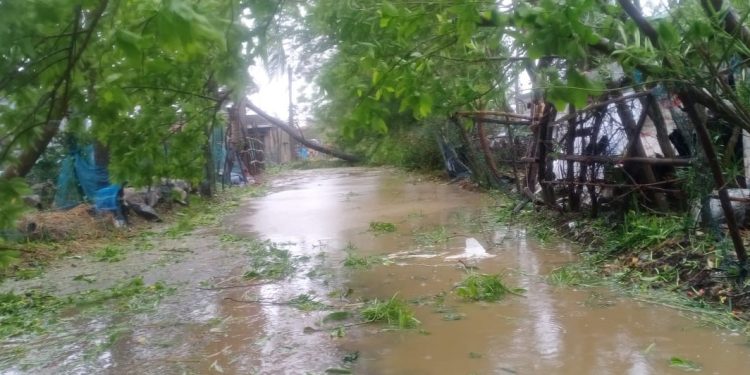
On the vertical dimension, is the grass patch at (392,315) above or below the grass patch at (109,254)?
below

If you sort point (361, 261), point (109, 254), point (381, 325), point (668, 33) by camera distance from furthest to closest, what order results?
point (109, 254)
point (361, 261)
point (381, 325)
point (668, 33)

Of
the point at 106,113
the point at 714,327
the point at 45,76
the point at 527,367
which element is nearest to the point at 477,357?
the point at 527,367

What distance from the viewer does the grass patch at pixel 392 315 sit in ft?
20.8

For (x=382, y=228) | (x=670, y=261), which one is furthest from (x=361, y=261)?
(x=670, y=261)

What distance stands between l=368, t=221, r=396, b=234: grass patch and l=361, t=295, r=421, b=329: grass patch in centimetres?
532

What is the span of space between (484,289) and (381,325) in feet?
4.23

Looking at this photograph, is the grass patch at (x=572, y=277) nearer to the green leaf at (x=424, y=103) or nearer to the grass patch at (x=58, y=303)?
the green leaf at (x=424, y=103)

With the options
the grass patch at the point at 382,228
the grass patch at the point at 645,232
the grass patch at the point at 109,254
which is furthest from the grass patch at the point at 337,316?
the grass patch at the point at 382,228

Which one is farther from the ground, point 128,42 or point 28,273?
point 128,42

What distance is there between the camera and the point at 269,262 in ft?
31.8

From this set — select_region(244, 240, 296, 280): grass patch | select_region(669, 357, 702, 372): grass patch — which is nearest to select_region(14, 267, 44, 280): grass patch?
select_region(244, 240, 296, 280): grass patch

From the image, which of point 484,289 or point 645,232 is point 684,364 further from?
point 645,232

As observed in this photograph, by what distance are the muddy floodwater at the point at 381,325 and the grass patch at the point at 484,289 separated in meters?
0.10

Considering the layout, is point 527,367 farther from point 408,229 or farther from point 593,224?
point 408,229
